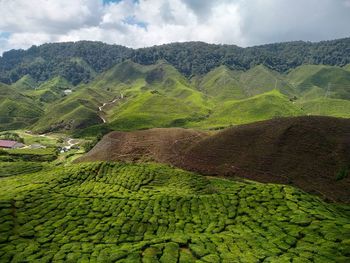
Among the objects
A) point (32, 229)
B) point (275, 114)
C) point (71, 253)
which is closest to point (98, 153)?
point (32, 229)

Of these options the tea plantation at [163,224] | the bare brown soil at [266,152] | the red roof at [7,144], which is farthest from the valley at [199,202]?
the red roof at [7,144]

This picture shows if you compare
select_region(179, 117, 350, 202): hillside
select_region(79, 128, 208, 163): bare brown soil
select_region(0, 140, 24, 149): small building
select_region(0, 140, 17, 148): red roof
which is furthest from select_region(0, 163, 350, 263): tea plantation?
select_region(0, 140, 17, 148): red roof

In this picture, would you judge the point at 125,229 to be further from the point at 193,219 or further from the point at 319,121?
the point at 319,121

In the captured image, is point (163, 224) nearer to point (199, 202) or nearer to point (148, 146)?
point (199, 202)

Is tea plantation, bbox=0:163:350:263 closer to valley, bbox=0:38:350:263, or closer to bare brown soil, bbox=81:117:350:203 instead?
valley, bbox=0:38:350:263

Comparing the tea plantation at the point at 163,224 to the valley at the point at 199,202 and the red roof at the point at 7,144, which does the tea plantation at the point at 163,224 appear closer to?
the valley at the point at 199,202

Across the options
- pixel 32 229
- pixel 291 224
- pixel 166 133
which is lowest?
pixel 32 229

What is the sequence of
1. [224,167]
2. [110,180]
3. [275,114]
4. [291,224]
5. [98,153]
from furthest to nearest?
[275,114] < [98,153] < [224,167] < [110,180] < [291,224]
